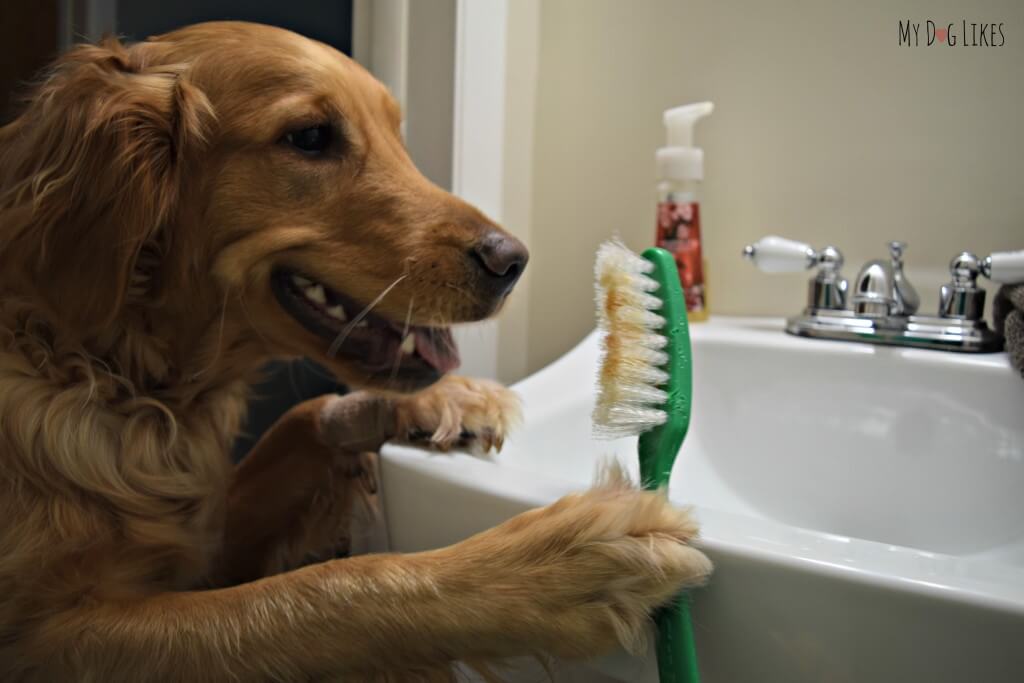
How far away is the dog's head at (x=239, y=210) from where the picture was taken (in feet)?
1.91

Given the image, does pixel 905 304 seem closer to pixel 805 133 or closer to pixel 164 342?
pixel 805 133

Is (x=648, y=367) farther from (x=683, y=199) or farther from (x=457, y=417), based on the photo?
(x=683, y=199)

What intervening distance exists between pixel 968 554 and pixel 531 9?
2.98 ft

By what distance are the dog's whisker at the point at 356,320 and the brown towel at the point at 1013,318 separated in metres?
0.57

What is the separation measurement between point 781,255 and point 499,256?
483mm

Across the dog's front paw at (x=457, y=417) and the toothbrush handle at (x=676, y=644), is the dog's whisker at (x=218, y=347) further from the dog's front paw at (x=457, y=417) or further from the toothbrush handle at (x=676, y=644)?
the toothbrush handle at (x=676, y=644)

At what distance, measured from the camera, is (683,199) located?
1017 mm

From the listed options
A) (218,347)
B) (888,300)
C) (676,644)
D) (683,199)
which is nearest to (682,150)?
(683,199)

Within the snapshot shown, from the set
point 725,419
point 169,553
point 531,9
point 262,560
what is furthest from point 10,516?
point 531,9

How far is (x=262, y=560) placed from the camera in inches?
32.2

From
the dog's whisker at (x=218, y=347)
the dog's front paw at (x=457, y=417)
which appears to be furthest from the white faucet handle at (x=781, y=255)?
the dog's whisker at (x=218, y=347)

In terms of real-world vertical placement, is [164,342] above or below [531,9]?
below
